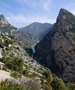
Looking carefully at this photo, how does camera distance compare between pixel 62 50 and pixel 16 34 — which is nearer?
pixel 62 50

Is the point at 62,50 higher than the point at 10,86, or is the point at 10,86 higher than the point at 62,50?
the point at 62,50

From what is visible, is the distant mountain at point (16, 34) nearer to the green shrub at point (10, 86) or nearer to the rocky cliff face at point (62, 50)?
the rocky cliff face at point (62, 50)

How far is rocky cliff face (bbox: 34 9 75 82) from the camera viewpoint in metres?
→ 87.0

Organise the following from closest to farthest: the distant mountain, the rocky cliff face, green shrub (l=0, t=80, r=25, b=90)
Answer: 1. green shrub (l=0, t=80, r=25, b=90)
2. the rocky cliff face
3. the distant mountain

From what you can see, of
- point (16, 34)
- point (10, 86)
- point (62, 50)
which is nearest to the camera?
point (10, 86)

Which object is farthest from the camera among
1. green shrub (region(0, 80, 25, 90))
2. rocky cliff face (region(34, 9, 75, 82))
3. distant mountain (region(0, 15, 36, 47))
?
distant mountain (region(0, 15, 36, 47))

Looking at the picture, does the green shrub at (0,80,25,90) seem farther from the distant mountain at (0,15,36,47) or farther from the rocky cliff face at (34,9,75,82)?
the distant mountain at (0,15,36,47)

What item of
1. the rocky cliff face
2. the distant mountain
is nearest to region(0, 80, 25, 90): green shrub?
the rocky cliff face

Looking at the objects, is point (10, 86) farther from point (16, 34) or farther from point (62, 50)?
point (16, 34)

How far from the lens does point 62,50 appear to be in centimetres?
9306

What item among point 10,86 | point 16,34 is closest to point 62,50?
point 16,34

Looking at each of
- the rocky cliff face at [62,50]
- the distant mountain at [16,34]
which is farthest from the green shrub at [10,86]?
the distant mountain at [16,34]

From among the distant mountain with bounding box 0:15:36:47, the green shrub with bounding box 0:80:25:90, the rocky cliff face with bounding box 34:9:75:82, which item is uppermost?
the distant mountain with bounding box 0:15:36:47

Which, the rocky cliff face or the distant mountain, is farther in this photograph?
the distant mountain
